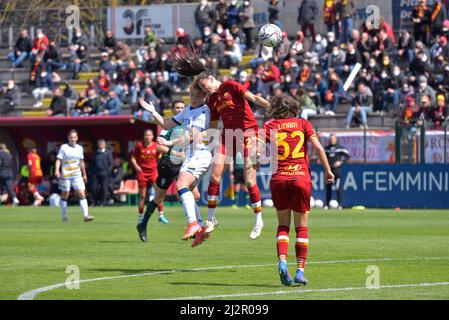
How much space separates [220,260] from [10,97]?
95.6 feet

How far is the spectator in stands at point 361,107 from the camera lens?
117ft

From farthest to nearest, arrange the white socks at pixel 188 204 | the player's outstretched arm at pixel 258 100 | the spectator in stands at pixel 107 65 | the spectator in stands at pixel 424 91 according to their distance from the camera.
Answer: the spectator in stands at pixel 107 65, the spectator in stands at pixel 424 91, the white socks at pixel 188 204, the player's outstretched arm at pixel 258 100

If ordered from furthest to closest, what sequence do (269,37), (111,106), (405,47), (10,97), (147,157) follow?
(10,97) < (111,106) < (405,47) < (147,157) < (269,37)

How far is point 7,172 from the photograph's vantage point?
126 feet

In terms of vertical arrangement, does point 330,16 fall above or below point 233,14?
below

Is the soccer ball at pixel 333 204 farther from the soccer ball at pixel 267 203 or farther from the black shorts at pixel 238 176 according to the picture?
the black shorts at pixel 238 176

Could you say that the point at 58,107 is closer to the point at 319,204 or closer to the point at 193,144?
the point at 319,204

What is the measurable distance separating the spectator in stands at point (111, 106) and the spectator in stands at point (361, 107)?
352 inches

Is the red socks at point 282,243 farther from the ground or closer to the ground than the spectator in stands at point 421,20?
closer to the ground

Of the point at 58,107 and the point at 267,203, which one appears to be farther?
the point at 58,107

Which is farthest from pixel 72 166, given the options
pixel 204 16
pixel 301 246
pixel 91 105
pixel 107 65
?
pixel 107 65

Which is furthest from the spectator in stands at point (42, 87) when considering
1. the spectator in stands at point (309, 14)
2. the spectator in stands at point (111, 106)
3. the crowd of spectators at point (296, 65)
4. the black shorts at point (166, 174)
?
the black shorts at point (166, 174)

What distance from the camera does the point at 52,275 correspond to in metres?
14.2

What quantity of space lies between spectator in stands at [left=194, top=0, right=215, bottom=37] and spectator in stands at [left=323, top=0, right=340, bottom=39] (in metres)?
5.30
